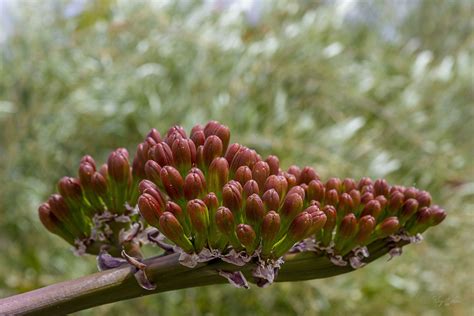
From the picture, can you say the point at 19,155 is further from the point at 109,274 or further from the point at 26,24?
the point at 109,274

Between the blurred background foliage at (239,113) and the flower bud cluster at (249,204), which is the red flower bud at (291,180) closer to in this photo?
the flower bud cluster at (249,204)

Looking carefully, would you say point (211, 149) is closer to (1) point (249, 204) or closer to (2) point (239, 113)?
(1) point (249, 204)

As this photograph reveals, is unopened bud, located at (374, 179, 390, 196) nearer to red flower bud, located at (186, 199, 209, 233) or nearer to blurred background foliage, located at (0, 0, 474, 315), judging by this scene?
red flower bud, located at (186, 199, 209, 233)

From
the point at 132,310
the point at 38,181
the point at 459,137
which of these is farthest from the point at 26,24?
the point at 459,137

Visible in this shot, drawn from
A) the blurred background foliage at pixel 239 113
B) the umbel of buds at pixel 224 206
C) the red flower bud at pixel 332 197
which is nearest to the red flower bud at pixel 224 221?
the umbel of buds at pixel 224 206

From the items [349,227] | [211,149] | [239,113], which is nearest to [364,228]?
[349,227]
